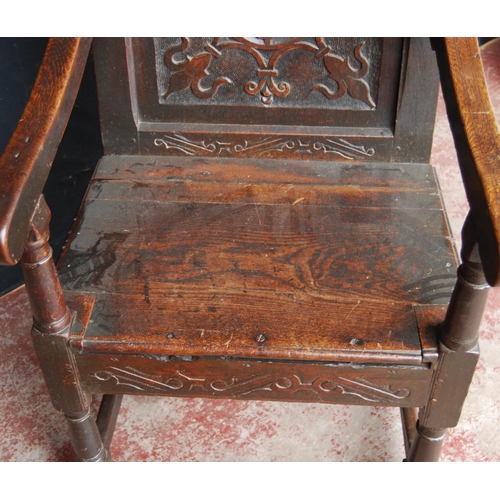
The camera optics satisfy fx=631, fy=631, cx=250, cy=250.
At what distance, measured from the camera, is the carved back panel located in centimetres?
141

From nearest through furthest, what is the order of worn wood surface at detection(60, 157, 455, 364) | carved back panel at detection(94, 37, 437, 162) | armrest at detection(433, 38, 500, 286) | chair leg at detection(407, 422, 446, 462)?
1. armrest at detection(433, 38, 500, 286)
2. worn wood surface at detection(60, 157, 455, 364)
3. chair leg at detection(407, 422, 446, 462)
4. carved back panel at detection(94, 37, 437, 162)

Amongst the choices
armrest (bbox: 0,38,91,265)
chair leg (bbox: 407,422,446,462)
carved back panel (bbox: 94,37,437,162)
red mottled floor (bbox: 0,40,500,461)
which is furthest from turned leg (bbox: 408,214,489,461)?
armrest (bbox: 0,38,91,265)

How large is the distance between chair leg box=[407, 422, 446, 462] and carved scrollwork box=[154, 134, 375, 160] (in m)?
0.64

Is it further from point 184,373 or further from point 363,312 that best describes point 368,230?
point 184,373

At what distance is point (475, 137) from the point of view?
0.99 meters

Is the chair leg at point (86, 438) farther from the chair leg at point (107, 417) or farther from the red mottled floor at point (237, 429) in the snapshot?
the red mottled floor at point (237, 429)

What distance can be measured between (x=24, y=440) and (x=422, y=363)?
1.08 m

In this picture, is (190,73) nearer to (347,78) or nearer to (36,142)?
(347,78)

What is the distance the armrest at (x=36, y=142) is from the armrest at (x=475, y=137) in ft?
2.13

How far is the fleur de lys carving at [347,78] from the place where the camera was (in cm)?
142

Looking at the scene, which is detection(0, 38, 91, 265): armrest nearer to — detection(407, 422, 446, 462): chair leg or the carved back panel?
the carved back panel

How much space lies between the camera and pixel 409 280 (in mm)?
1202

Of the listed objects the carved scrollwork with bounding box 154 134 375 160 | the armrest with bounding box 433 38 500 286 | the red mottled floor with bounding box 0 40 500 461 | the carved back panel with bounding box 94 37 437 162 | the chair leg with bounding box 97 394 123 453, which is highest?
the armrest with bounding box 433 38 500 286

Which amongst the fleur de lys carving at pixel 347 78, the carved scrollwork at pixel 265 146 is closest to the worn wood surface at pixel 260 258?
the carved scrollwork at pixel 265 146
